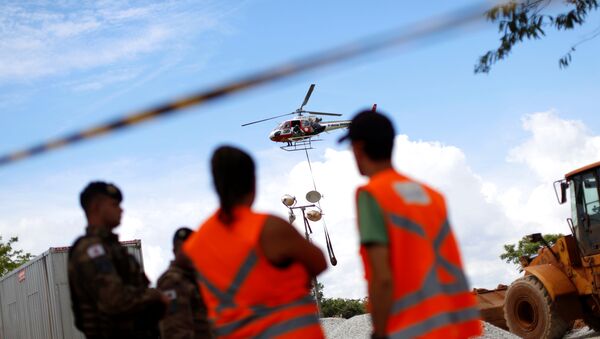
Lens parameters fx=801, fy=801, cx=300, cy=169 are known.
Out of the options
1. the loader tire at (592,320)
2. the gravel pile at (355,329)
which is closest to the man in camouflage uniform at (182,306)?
the loader tire at (592,320)

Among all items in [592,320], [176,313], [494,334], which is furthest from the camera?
[494,334]

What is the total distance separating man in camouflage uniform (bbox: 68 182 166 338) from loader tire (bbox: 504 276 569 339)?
11262 mm

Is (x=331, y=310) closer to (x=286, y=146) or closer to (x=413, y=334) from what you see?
(x=286, y=146)

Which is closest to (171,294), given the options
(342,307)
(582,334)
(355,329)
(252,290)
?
(252,290)

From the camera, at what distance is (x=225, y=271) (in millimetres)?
3143

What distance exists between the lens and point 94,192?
13.4 feet

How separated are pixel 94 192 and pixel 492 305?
1459 centimetres

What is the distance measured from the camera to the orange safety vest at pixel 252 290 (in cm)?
305

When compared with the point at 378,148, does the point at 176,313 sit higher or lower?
lower

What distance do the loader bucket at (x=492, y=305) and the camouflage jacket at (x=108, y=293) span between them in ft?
46.6

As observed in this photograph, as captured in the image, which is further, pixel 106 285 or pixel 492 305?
pixel 492 305

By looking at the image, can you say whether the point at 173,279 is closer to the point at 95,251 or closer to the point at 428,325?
the point at 95,251

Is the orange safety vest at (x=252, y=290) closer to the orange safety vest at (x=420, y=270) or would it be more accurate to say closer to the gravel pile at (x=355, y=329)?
the orange safety vest at (x=420, y=270)

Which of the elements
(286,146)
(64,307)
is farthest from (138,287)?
(286,146)
